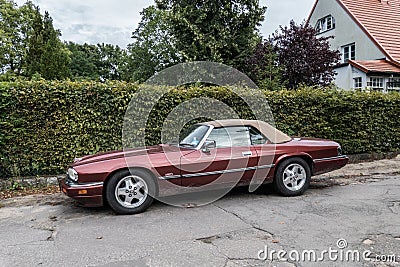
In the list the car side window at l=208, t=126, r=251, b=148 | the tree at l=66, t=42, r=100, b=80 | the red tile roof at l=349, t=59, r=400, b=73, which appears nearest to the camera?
the car side window at l=208, t=126, r=251, b=148

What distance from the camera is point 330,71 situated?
1371 centimetres

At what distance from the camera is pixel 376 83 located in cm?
1633

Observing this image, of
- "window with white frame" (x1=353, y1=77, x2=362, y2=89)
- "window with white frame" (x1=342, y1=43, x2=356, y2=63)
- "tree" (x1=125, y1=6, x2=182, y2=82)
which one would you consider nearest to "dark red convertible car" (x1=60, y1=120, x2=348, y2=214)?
"window with white frame" (x1=353, y1=77, x2=362, y2=89)

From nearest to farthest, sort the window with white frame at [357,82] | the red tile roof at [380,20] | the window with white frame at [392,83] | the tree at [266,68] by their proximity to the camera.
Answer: the tree at [266,68]
the window with white frame at [392,83]
the window with white frame at [357,82]
the red tile roof at [380,20]

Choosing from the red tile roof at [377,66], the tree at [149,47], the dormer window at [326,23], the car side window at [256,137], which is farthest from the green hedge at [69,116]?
the tree at [149,47]

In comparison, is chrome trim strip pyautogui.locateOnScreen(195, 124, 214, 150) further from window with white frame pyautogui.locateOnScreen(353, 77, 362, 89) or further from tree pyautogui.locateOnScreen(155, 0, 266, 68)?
window with white frame pyautogui.locateOnScreen(353, 77, 362, 89)

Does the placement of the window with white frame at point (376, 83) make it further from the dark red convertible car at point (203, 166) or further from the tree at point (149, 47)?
the tree at point (149, 47)

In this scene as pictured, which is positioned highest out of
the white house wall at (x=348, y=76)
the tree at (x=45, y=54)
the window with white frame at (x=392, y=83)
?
the tree at (x=45, y=54)

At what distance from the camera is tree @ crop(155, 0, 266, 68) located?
16266 millimetres

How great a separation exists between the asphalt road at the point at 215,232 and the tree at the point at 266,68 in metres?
6.75

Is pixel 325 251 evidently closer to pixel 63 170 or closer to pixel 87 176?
pixel 87 176

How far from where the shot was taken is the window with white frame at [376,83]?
638 inches

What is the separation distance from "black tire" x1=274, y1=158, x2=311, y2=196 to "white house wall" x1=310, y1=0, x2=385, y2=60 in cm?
1533

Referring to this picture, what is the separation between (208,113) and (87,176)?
4202 mm
